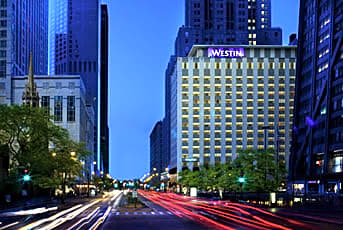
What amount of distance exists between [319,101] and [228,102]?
2842 inches

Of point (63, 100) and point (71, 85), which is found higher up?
point (71, 85)

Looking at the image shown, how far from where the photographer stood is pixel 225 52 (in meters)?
184

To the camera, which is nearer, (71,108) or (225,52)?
(71,108)

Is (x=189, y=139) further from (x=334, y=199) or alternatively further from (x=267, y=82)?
(x=334, y=199)

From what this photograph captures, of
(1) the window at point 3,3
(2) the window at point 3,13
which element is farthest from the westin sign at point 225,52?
(1) the window at point 3,3

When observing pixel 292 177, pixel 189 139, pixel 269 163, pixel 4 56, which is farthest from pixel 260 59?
pixel 269 163

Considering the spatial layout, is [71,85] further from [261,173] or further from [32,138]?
[261,173]

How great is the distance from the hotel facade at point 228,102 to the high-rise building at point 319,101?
52.7 meters

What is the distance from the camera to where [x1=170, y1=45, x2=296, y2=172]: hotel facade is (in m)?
184

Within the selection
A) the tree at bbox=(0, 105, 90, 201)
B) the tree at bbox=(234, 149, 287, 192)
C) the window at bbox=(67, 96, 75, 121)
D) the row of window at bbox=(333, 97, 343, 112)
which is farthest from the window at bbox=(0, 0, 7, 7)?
the tree at bbox=(234, 149, 287, 192)

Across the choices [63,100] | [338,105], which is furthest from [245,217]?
[63,100]

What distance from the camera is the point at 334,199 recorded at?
5881 centimetres

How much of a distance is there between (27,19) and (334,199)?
16493 centimetres

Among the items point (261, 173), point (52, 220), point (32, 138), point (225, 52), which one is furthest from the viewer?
point (225, 52)
